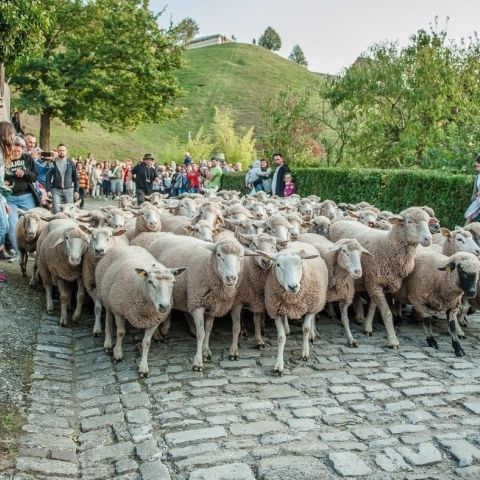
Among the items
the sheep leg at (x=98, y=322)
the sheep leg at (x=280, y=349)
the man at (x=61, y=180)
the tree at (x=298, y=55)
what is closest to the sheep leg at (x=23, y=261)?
the man at (x=61, y=180)

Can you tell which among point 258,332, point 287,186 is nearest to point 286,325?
point 258,332

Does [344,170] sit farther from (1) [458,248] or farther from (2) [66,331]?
(2) [66,331]

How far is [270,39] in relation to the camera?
488 feet

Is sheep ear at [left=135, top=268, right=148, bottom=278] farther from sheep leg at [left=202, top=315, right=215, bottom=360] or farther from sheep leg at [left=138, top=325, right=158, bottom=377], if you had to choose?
sheep leg at [left=202, top=315, right=215, bottom=360]

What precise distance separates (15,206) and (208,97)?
67.3 metres

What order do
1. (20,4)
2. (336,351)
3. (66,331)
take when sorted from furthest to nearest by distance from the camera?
(20,4) < (66,331) < (336,351)

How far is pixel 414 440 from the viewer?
4.38m

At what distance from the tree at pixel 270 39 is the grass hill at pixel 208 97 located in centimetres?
4945

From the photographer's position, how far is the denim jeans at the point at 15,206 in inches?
389

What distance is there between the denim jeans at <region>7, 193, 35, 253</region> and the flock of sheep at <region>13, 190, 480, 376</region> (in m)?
1.16

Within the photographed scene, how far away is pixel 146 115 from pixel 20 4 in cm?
1715

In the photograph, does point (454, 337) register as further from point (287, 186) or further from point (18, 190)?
point (287, 186)

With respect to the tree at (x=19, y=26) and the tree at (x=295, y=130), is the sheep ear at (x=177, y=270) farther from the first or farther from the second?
the tree at (x=295, y=130)

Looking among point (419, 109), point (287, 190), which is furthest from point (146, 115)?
point (287, 190)
